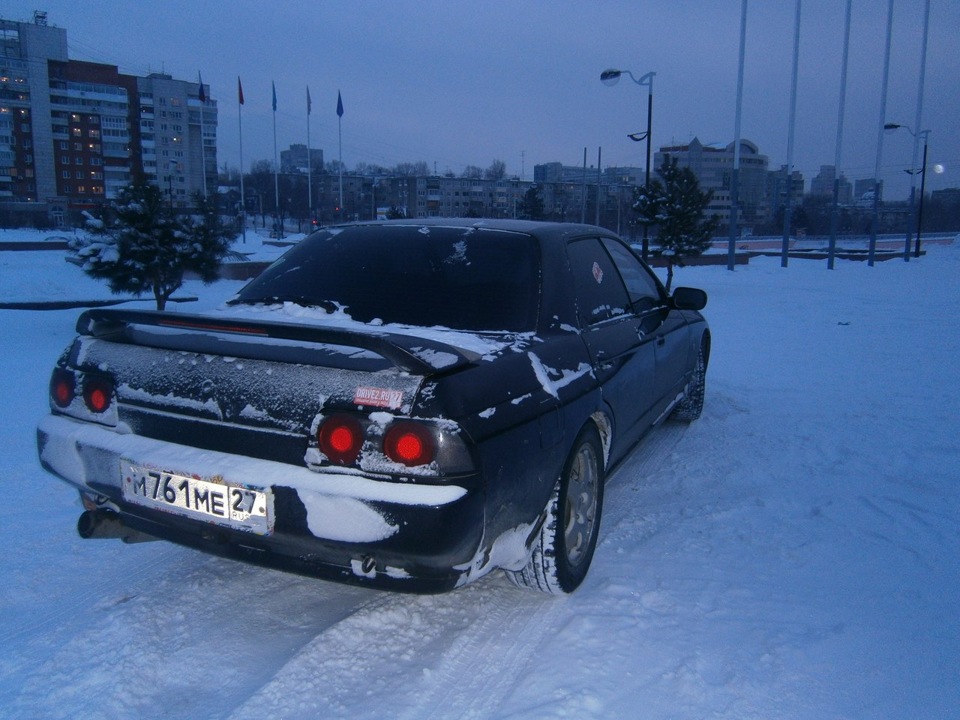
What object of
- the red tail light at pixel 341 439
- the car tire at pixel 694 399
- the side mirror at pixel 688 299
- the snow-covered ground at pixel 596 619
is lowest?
the snow-covered ground at pixel 596 619

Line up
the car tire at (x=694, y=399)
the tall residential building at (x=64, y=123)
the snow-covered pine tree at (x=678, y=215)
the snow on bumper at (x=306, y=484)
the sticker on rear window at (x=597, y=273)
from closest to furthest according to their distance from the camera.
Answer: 1. the snow on bumper at (x=306, y=484)
2. the sticker on rear window at (x=597, y=273)
3. the car tire at (x=694, y=399)
4. the snow-covered pine tree at (x=678, y=215)
5. the tall residential building at (x=64, y=123)

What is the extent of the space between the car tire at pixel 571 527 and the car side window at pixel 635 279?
4.07ft

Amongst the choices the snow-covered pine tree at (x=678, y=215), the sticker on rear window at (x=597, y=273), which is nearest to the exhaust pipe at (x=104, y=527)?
the sticker on rear window at (x=597, y=273)

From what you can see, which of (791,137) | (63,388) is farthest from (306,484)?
(791,137)

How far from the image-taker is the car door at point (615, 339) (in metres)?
3.38

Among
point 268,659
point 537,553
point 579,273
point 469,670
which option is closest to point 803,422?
point 579,273

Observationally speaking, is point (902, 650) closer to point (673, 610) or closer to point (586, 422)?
point (673, 610)

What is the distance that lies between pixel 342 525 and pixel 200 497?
0.53 metres

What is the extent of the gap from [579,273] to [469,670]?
1.93 meters

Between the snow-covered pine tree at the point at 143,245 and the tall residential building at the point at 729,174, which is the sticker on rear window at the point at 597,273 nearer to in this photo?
the snow-covered pine tree at the point at 143,245

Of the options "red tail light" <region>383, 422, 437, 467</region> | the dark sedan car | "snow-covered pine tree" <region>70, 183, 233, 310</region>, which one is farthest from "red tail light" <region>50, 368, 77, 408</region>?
"snow-covered pine tree" <region>70, 183, 233, 310</region>

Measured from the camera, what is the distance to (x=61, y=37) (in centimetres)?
8431

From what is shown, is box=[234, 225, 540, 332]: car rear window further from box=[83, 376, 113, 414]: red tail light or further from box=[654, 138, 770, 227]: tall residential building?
box=[654, 138, 770, 227]: tall residential building

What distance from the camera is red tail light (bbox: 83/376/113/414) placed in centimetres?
265
